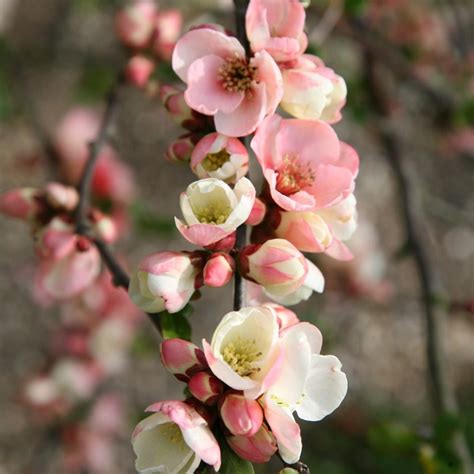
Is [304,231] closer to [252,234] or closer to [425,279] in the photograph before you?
[252,234]

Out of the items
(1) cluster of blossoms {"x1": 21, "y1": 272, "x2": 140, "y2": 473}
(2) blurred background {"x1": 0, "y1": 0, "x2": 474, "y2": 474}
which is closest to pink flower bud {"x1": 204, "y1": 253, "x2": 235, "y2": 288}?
(2) blurred background {"x1": 0, "y1": 0, "x2": 474, "y2": 474}

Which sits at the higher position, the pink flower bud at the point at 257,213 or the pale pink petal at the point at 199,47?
the pale pink petal at the point at 199,47

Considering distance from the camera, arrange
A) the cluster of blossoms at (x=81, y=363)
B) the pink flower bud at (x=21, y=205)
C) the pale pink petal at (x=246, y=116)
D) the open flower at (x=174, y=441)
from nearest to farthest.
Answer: the open flower at (x=174, y=441) < the pale pink petal at (x=246, y=116) < the pink flower bud at (x=21, y=205) < the cluster of blossoms at (x=81, y=363)

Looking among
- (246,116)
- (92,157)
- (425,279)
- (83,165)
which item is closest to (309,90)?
(246,116)

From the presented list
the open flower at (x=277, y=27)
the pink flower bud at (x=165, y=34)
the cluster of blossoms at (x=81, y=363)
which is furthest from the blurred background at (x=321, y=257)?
the open flower at (x=277, y=27)

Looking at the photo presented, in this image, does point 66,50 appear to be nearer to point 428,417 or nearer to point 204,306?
point 204,306

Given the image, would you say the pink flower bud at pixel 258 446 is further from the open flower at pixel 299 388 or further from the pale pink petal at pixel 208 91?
the pale pink petal at pixel 208 91
